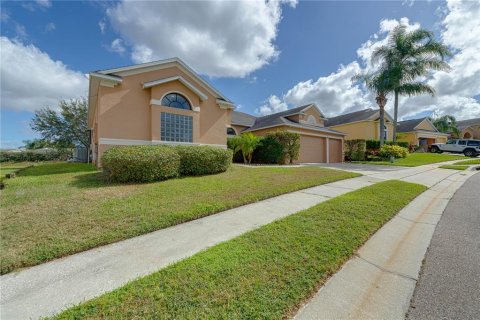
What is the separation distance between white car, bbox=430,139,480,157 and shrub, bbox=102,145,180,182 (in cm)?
3589

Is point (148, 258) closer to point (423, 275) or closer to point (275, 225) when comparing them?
point (275, 225)

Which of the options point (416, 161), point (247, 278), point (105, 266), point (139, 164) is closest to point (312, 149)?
point (416, 161)

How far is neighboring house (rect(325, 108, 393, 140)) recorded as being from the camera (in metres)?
30.1

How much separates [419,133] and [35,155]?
58.6 meters

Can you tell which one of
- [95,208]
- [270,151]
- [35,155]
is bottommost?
[95,208]

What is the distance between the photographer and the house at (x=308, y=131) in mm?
19266

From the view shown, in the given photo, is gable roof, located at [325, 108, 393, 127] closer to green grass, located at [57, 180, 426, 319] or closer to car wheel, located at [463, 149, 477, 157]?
car wheel, located at [463, 149, 477, 157]

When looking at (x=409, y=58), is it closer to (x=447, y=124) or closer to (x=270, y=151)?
(x=270, y=151)

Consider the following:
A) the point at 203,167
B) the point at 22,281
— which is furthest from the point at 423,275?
the point at 203,167

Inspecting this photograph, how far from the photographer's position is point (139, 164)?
748 cm

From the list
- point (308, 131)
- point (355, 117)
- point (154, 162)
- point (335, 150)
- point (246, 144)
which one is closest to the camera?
point (154, 162)

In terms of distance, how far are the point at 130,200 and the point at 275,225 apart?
12.7 feet

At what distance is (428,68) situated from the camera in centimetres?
2244

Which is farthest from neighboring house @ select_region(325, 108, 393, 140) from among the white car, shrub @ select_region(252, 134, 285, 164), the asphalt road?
the asphalt road
